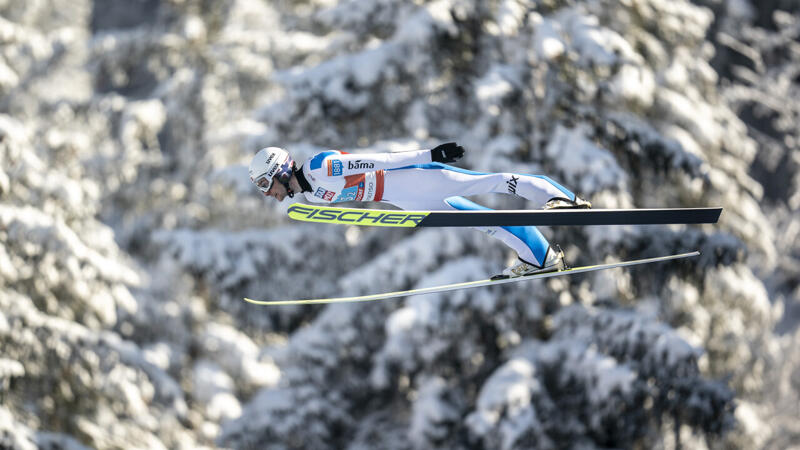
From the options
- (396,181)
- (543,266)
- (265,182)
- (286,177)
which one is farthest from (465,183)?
(265,182)

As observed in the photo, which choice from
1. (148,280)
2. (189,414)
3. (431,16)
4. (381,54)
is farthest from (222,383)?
(431,16)

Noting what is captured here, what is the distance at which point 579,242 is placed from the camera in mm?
9523

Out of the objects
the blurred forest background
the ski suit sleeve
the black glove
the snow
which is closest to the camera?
the black glove

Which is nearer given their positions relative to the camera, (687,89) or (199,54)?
(687,89)

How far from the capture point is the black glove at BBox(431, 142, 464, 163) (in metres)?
4.72

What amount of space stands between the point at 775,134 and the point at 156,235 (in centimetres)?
1417

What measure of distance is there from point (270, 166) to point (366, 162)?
0.56 m

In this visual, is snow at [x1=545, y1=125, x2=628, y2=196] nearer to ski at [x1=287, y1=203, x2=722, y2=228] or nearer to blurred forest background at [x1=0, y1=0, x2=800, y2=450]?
blurred forest background at [x1=0, y1=0, x2=800, y2=450]

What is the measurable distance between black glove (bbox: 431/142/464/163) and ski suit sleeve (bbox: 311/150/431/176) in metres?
0.07

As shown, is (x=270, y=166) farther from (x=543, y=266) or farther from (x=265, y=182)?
(x=543, y=266)

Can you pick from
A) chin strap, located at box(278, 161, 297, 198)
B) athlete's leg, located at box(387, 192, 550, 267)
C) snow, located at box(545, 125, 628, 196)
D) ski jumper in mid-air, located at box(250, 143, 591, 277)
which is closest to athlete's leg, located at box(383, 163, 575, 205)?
ski jumper in mid-air, located at box(250, 143, 591, 277)

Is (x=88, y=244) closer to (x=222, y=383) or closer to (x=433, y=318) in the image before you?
A: (x=222, y=383)

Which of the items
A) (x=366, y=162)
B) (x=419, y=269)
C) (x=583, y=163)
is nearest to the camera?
(x=366, y=162)

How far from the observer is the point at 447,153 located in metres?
4.73
